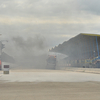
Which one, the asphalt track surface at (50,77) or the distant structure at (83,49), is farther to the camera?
the distant structure at (83,49)

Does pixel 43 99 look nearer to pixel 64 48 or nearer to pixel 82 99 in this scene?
pixel 82 99

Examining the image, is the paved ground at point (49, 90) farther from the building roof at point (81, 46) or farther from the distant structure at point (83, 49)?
the building roof at point (81, 46)

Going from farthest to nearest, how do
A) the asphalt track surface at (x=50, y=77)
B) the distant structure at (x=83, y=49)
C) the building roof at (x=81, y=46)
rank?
1. the building roof at (x=81, y=46)
2. the distant structure at (x=83, y=49)
3. the asphalt track surface at (x=50, y=77)

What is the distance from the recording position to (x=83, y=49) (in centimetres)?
9575

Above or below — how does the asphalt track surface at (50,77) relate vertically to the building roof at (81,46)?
below

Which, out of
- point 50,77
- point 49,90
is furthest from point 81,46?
point 49,90

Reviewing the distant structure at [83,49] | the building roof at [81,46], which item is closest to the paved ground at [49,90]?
the distant structure at [83,49]

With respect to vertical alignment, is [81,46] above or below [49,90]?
above

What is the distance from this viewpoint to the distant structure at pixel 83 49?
73.1 metres

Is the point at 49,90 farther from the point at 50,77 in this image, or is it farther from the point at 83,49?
the point at 83,49

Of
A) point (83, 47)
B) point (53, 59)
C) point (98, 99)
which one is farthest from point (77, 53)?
point (98, 99)

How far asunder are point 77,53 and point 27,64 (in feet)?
150

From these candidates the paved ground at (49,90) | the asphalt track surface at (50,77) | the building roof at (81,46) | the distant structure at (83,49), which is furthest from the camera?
the building roof at (81,46)

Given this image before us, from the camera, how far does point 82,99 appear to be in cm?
820
